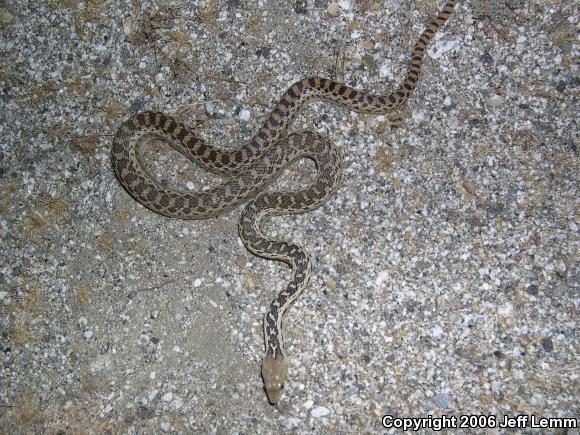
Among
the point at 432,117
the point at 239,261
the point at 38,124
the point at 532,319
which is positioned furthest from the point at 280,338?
the point at 38,124

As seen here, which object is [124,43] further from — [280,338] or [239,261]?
[280,338]

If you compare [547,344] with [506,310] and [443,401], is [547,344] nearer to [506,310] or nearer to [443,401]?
[506,310]

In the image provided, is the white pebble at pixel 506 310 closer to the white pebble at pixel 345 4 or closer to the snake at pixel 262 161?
the snake at pixel 262 161

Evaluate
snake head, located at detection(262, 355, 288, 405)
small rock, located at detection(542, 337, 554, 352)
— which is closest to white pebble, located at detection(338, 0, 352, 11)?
snake head, located at detection(262, 355, 288, 405)

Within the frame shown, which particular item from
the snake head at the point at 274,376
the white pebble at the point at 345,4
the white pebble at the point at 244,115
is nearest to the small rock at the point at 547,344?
the snake head at the point at 274,376

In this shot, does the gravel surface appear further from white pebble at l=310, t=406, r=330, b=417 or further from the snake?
Answer: the snake

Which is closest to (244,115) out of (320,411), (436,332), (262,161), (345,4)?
(262,161)
